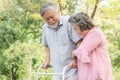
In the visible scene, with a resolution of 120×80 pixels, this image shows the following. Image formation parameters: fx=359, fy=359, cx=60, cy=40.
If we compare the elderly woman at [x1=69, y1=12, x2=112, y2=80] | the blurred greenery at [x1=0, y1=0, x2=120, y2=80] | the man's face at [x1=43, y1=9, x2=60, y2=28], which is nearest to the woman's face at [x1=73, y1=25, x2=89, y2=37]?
the elderly woman at [x1=69, y1=12, x2=112, y2=80]

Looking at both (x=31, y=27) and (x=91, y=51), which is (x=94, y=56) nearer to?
(x=91, y=51)

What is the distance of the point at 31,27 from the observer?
9.11 metres

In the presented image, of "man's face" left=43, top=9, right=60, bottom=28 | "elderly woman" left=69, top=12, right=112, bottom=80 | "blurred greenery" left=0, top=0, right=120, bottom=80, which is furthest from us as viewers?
"blurred greenery" left=0, top=0, right=120, bottom=80

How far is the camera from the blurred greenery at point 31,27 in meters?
8.39

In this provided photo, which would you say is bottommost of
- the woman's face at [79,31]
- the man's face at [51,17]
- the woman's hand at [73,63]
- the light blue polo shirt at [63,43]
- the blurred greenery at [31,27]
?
the blurred greenery at [31,27]

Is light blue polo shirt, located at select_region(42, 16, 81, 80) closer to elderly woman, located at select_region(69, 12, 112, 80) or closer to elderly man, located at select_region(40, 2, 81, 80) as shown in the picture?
elderly man, located at select_region(40, 2, 81, 80)

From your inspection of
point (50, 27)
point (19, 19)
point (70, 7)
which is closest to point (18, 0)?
point (19, 19)

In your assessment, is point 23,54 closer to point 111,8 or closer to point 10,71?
point 10,71

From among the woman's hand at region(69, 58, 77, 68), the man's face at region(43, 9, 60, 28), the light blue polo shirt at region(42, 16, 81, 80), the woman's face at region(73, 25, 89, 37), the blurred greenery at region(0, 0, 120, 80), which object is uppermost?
the man's face at region(43, 9, 60, 28)

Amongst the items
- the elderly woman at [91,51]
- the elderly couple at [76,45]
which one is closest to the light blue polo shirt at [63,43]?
the elderly couple at [76,45]

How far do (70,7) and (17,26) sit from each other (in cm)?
140

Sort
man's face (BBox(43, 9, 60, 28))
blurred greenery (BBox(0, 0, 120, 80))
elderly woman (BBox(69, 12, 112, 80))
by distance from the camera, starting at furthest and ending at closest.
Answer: blurred greenery (BBox(0, 0, 120, 80)) → man's face (BBox(43, 9, 60, 28)) → elderly woman (BBox(69, 12, 112, 80))

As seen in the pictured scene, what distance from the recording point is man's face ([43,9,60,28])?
8.50ft

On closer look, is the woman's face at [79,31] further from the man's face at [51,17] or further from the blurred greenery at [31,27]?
the blurred greenery at [31,27]
